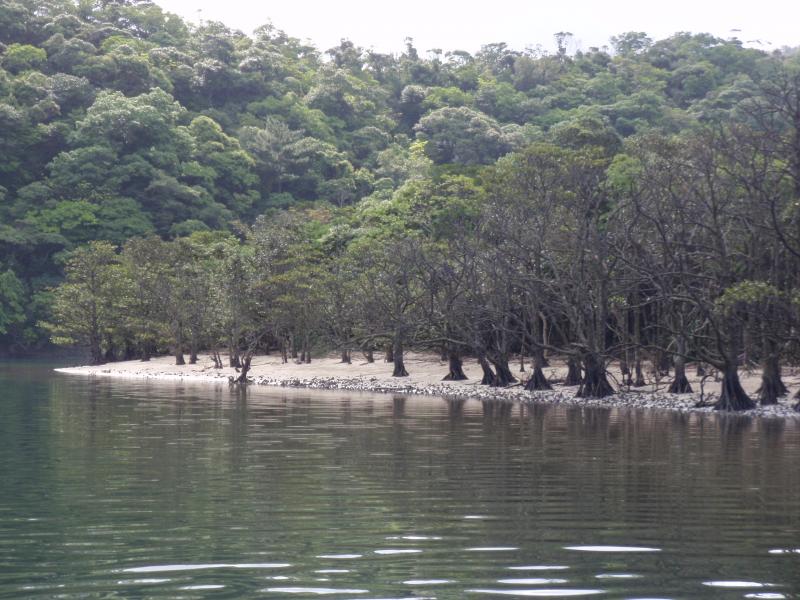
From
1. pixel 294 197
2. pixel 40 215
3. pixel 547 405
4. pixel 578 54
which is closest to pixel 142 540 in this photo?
pixel 547 405

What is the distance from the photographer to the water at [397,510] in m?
9.76

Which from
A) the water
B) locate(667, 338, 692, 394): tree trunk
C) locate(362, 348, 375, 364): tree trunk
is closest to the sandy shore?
locate(362, 348, 375, 364): tree trunk

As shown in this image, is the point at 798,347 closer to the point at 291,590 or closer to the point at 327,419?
the point at 327,419

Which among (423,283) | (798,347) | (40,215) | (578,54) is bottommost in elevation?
(798,347)

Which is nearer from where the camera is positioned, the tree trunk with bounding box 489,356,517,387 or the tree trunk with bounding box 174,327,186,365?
the tree trunk with bounding box 489,356,517,387

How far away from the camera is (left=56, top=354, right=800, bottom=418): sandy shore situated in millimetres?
35656

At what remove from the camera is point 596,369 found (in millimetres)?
37031

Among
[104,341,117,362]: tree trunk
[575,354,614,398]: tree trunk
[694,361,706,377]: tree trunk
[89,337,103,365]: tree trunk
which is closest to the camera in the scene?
[575,354,614,398]: tree trunk

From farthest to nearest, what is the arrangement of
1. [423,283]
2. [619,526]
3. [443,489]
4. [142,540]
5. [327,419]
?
1. [423,283]
2. [327,419]
3. [443,489]
4. [619,526]
5. [142,540]

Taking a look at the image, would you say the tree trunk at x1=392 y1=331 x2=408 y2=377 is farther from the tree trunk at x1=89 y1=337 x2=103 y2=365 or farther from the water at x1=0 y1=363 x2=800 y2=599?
the tree trunk at x1=89 y1=337 x2=103 y2=365

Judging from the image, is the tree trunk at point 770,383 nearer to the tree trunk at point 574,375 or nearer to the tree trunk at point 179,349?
the tree trunk at point 574,375

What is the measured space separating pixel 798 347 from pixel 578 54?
112m

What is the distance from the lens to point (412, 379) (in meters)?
48.2

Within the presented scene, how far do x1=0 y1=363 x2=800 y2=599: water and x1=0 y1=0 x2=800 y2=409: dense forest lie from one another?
9.91 metres
